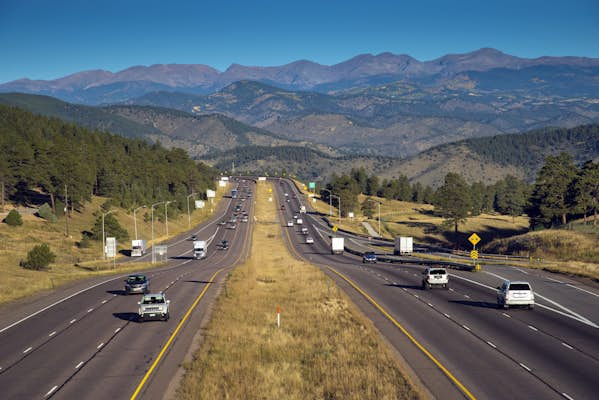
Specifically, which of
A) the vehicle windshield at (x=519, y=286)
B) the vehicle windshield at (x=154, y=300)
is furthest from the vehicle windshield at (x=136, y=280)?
the vehicle windshield at (x=519, y=286)

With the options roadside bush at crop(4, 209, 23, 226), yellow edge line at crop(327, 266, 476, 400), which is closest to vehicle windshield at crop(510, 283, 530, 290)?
yellow edge line at crop(327, 266, 476, 400)

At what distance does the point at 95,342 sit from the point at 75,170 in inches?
3309

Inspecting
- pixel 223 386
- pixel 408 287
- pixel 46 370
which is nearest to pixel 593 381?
pixel 223 386

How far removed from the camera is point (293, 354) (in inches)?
1186

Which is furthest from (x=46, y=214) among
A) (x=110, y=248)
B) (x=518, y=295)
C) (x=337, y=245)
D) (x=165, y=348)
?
(x=518, y=295)

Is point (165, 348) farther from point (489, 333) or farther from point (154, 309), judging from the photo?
point (489, 333)

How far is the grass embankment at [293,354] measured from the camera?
23750 millimetres

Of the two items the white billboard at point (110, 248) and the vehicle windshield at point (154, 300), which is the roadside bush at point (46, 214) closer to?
the white billboard at point (110, 248)

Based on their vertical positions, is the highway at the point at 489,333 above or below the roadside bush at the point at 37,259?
below

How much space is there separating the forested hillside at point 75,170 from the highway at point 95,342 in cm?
5322

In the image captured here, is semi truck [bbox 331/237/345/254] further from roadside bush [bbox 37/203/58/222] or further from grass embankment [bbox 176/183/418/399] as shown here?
grass embankment [bbox 176/183/418/399]

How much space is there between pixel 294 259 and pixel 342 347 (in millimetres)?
64712

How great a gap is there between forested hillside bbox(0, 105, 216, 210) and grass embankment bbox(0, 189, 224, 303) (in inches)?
213

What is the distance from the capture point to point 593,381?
23.6 m
